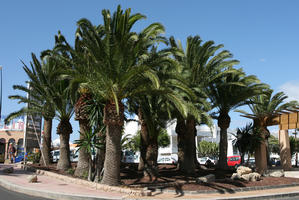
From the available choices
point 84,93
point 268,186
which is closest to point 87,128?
point 84,93

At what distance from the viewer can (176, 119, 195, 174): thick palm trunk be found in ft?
65.9

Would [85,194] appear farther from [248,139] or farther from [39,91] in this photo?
[248,139]

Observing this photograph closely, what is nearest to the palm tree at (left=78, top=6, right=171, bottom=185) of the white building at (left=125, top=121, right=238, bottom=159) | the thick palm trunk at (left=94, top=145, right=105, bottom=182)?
the thick palm trunk at (left=94, top=145, right=105, bottom=182)

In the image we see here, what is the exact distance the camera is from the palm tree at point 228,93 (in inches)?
844

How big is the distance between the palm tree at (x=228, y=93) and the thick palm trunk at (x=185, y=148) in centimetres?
320

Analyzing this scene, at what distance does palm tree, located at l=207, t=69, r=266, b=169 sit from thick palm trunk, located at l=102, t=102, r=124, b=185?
9513mm

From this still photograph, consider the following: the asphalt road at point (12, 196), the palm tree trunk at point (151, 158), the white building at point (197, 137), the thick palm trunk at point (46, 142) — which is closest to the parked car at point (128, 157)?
the thick palm trunk at point (46, 142)

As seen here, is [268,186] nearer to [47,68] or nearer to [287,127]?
[287,127]

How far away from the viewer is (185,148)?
2044 cm

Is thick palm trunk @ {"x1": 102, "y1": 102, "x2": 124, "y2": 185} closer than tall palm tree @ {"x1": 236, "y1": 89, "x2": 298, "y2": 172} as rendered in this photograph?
Yes

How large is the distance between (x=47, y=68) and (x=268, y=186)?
619 inches

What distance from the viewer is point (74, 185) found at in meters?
14.2

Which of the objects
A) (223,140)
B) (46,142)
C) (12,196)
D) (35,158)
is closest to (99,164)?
(12,196)

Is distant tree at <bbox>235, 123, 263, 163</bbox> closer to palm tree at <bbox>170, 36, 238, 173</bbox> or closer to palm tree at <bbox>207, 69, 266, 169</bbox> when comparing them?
palm tree at <bbox>207, 69, 266, 169</bbox>
